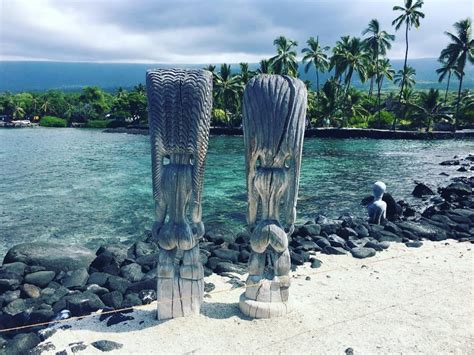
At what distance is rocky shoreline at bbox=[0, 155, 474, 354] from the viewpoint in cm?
600

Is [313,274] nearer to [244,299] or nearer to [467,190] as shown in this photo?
[244,299]

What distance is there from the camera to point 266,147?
5.18m

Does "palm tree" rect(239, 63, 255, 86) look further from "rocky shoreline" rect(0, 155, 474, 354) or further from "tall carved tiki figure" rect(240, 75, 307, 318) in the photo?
"tall carved tiki figure" rect(240, 75, 307, 318)

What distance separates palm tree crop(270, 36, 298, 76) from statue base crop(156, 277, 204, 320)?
1440 inches

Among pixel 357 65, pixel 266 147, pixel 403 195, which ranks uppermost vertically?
pixel 357 65

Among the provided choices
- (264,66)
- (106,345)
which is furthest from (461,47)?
(106,345)

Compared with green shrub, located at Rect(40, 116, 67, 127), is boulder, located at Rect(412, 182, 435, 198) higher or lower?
higher

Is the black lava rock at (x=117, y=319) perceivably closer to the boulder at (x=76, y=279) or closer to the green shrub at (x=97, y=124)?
the boulder at (x=76, y=279)

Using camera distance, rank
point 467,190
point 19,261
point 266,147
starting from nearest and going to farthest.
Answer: point 266,147 < point 19,261 < point 467,190

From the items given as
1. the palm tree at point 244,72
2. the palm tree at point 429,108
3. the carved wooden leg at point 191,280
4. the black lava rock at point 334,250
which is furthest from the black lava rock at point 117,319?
the palm tree at point 429,108

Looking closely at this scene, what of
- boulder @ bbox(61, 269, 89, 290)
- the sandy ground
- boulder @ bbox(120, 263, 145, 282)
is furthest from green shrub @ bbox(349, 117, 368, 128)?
boulder @ bbox(61, 269, 89, 290)

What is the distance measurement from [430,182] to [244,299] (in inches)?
600

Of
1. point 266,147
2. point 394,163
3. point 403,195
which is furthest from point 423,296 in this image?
point 394,163

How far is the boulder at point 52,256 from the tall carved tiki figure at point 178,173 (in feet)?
10.7
